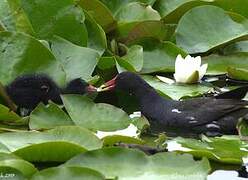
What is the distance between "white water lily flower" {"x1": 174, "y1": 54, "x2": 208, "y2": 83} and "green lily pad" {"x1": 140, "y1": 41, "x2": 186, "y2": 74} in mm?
187

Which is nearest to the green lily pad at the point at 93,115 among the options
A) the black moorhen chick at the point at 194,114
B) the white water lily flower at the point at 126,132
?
the white water lily flower at the point at 126,132

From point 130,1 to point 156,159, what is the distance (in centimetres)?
255

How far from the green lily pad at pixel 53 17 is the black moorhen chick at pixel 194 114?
69 centimetres

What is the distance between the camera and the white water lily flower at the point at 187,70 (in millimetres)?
5797

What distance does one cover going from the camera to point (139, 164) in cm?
412

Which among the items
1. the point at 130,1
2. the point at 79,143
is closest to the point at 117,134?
the point at 79,143

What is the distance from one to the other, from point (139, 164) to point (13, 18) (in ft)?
5.78

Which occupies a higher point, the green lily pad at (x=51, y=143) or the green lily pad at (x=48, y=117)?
the green lily pad at (x=51, y=143)

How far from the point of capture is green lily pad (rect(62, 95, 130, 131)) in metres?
4.79

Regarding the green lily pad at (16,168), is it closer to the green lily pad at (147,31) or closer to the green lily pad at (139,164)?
the green lily pad at (139,164)

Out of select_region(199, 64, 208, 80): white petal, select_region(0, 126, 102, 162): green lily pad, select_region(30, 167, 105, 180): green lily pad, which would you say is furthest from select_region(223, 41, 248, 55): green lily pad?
select_region(30, 167, 105, 180): green lily pad

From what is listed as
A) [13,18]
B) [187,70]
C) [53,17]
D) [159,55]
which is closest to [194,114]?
[187,70]

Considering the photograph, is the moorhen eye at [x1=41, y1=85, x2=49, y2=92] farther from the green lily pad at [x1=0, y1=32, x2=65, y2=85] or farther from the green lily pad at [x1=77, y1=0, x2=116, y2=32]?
the green lily pad at [x1=77, y1=0, x2=116, y2=32]

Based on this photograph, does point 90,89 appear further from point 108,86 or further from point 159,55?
point 159,55
